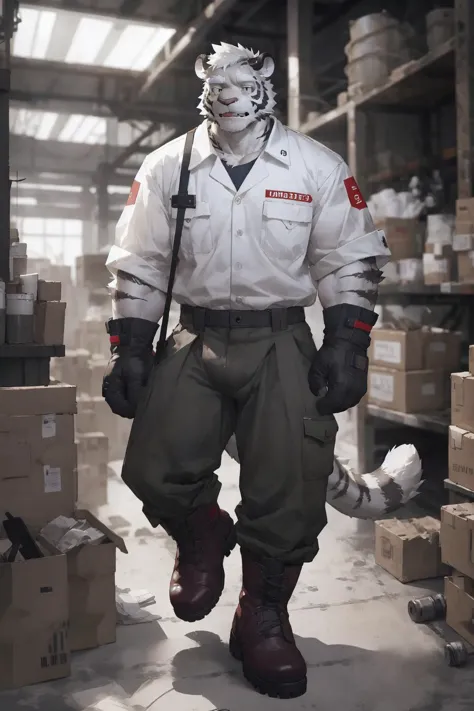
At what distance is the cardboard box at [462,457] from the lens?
2.21 metres

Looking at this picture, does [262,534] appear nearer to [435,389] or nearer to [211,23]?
[435,389]

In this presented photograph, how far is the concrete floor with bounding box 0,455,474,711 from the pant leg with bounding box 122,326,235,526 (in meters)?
0.44

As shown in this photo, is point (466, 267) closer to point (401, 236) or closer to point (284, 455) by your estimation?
point (401, 236)

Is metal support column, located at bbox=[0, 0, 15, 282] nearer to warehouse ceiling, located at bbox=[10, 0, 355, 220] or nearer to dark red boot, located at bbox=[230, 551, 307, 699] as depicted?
warehouse ceiling, located at bbox=[10, 0, 355, 220]

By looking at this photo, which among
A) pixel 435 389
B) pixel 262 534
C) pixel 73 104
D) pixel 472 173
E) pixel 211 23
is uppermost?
pixel 211 23

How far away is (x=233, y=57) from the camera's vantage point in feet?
5.83

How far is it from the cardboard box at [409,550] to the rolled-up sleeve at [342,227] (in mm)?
1157

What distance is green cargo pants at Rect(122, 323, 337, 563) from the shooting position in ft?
5.94

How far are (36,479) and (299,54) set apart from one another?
2679 millimetres

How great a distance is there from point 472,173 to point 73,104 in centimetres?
217

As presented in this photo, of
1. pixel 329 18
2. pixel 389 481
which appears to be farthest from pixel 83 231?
pixel 389 481

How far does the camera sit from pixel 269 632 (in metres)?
1.86

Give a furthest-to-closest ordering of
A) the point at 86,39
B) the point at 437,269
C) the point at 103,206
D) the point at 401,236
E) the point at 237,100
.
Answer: the point at 103,206 < the point at 86,39 < the point at 401,236 < the point at 437,269 < the point at 237,100

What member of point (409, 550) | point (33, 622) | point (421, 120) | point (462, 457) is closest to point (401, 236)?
point (421, 120)
